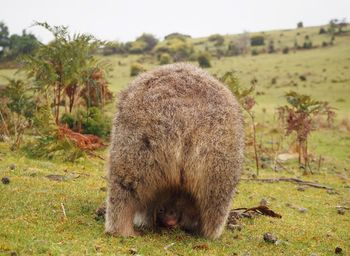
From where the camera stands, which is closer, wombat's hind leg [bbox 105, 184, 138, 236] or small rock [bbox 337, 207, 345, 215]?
wombat's hind leg [bbox 105, 184, 138, 236]

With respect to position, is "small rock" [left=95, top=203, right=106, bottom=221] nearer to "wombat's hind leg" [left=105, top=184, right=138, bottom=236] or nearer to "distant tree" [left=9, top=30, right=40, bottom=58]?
"wombat's hind leg" [left=105, top=184, right=138, bottom=236]

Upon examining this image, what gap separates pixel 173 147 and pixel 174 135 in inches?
4.9

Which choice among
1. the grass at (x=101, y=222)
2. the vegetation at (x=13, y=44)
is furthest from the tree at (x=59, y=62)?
the vegetation at (x=13, y=44)

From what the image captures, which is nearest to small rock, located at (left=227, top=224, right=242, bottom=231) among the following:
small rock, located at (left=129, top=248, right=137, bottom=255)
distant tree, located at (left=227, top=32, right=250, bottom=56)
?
small rock, located at (left=129, top=248, right=137, bottom=255)

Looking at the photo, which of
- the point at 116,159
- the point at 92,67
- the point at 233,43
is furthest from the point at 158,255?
the point at 233,43

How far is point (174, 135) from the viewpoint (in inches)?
196

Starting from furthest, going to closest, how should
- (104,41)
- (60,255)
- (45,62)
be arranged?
(104,41)
(45,62)
(60,255)

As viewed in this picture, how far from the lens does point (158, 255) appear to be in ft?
16.1

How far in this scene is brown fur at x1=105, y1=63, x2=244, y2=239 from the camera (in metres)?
4.99

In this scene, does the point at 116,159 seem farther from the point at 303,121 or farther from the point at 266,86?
the point at 266,86

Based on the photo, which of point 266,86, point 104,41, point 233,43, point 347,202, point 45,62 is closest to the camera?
point 347,202

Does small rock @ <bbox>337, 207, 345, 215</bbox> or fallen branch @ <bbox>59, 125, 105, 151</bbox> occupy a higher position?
fallen branch @ <bbox>59, 125, 105, 151</bbox>

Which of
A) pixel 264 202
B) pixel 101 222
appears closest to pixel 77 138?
pixel 264 202

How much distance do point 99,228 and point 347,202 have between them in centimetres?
688
